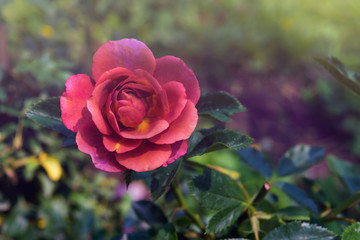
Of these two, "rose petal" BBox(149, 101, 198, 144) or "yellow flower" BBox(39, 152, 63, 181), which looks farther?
"yellow flower" BBox(39, 152, 63, 181)

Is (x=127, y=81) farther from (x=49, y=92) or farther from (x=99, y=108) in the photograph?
(x=49, y=92)

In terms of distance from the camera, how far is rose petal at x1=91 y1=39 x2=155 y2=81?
43 centimetres

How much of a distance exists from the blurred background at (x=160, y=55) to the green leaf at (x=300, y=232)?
2.37 feet

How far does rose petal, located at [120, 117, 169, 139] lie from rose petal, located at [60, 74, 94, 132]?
2.2 inches

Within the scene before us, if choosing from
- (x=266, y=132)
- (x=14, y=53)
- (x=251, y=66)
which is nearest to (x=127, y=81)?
(x=14, y=53)

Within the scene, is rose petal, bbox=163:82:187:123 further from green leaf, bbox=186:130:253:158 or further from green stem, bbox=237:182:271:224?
green stem, bbox=237:182:271:224

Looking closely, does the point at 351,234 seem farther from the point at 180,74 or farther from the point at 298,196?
the point at 180,74

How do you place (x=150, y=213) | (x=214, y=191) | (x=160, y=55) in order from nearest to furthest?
(x=214, y=191), (x=150, y=213), (x=160, y=55)

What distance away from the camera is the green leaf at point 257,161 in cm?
68

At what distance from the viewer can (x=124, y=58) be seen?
433 millimetres

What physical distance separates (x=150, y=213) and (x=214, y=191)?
0.21 meters

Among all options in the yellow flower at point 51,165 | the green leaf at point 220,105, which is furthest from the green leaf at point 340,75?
the yellow flower at point 51,165

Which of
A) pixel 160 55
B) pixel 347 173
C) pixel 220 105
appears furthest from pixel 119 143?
pixel 160 55

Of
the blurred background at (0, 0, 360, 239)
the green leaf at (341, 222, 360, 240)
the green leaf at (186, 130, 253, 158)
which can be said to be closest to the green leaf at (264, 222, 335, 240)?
the green leaf at (341, 222, 360, 240)
